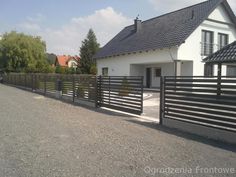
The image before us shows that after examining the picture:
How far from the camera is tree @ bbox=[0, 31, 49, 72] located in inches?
1997

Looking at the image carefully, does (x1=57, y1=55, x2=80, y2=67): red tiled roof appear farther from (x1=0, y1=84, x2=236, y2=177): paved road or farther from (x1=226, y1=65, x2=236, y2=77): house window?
(x1=0, y1=84, x2=236, y2=177): paved road

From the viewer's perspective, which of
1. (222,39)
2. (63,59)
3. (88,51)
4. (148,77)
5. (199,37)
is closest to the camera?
(199,37)

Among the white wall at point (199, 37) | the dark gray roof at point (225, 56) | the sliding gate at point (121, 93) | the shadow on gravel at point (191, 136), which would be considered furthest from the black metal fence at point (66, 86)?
the white wall at point (199, 37)

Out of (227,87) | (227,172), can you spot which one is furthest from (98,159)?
(227,87)

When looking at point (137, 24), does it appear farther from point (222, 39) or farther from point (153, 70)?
point (222, 39)

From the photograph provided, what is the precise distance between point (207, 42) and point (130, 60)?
23.2 feet

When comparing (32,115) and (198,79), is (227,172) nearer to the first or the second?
(198,79)

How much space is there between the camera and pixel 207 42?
81.1 ft

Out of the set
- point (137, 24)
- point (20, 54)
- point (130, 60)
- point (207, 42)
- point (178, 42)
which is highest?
point (137, 24)

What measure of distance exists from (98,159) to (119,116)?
18.8ft

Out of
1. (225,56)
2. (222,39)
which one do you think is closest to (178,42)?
(222,39)

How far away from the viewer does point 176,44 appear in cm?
2203

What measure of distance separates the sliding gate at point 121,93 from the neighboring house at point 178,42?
997cm

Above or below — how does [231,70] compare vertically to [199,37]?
below
